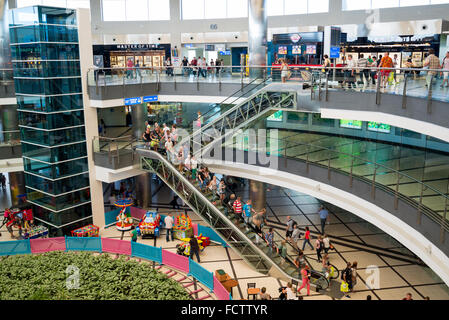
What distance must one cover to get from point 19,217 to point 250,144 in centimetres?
1123

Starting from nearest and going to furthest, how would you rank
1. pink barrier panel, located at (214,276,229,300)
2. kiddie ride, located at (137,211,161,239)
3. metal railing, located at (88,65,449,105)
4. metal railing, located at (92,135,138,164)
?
1. metal railing, located at (88,65,449,105)
2. pink barrier panel, located at (214,276,229,300)
3. metal railing, located at (92,135,138,164)
4. kiddie ride, located at (137,211,161,239)

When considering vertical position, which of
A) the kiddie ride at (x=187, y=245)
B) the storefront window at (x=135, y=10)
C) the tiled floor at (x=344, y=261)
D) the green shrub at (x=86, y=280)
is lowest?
the tiled floor at (x=344, y=261)

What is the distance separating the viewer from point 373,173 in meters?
13.0

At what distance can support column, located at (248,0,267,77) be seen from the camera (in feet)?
65.8

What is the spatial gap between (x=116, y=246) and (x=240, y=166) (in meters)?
6.06

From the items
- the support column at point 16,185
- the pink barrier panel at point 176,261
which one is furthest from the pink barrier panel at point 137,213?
the support column at point 16,185

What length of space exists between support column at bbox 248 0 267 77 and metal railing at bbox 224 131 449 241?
4789 mm

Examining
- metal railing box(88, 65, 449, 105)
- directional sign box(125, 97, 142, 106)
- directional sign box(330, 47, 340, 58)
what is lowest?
directional sign box(125, 97, 142, 106)

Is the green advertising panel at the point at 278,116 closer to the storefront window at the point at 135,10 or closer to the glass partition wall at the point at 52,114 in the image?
the glass partition wall at the point at 52,114

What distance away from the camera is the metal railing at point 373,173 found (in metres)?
10.4

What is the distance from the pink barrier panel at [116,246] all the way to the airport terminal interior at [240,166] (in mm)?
59

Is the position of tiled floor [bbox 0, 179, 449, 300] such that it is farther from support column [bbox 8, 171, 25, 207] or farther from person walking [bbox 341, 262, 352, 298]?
support column [bbox 8, 171, 25, 207]

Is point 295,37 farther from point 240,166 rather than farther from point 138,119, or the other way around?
point 138,119

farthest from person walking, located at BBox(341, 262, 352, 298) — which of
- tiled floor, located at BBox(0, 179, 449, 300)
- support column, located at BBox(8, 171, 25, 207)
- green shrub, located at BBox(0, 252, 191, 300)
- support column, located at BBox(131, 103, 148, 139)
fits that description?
support column, located at BBox(8, 171, 25, 207)
